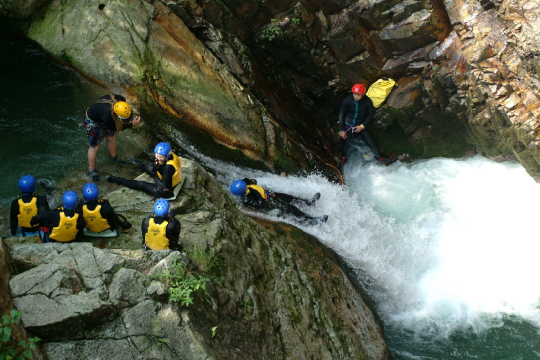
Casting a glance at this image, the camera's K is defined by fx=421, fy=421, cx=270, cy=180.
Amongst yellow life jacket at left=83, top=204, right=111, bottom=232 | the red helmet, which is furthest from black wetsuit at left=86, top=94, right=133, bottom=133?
the red helmet

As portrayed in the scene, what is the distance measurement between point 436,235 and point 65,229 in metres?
7.85

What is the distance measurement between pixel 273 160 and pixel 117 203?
155 inches

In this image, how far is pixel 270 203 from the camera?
325 inches

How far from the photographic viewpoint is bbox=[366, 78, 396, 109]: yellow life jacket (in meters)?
10.2

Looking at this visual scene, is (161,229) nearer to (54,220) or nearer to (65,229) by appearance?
(65,229)

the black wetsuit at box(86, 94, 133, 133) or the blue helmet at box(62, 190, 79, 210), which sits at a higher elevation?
the black wetsuit at box(86, 94, 133, 133)

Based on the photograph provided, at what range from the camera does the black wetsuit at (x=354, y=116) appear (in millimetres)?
10227

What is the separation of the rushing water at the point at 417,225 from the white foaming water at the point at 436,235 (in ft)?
0.08

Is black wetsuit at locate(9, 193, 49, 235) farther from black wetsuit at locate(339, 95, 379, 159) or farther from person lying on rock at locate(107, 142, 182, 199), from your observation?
black wetsuit at locate(339, 95, 379, 159)

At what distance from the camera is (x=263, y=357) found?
5.12 metres

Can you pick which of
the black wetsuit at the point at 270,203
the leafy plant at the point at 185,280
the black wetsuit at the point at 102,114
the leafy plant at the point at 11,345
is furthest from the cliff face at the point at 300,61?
the leafy plant at the point at 11,345

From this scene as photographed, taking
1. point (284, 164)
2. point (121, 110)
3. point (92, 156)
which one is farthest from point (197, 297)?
point (284, 164)

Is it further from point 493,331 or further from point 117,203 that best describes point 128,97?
point 493,331

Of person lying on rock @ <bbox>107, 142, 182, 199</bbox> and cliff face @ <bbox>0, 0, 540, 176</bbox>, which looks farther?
cliff face @ <bbox>0, 0, 540, 176</bbox>
